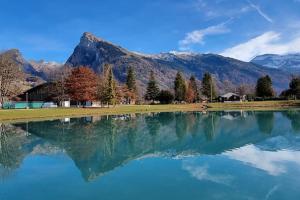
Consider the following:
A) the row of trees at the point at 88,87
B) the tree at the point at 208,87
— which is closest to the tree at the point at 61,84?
the row of trees at the point at 88,87

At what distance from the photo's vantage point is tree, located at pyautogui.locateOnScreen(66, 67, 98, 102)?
310 ft

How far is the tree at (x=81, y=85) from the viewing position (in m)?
94.6

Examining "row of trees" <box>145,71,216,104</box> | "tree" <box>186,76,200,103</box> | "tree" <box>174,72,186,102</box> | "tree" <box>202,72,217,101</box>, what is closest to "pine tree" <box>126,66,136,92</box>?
"row of trees" <box>145,71,216,104</box>

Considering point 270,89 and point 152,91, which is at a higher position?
point 152,91

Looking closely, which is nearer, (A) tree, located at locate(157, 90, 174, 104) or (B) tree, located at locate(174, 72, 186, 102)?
(A) tree, located at locate(157, 90, 174, 104)

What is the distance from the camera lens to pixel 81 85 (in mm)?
94812

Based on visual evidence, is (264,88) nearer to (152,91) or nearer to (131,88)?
(152,91)

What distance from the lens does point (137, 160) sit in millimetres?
21531

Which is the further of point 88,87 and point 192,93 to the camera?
point 192,93

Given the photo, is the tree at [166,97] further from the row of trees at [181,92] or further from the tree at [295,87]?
the tree at [295,87]

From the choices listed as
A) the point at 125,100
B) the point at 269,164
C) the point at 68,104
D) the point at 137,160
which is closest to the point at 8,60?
the point at 68,104

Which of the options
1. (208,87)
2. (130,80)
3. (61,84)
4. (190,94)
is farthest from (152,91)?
(61,84)

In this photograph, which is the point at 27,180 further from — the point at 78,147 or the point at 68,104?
the point at 68,104

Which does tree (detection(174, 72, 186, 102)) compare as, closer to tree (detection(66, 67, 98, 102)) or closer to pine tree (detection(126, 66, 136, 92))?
pine tree (detection(126, 66, 136, 92))
